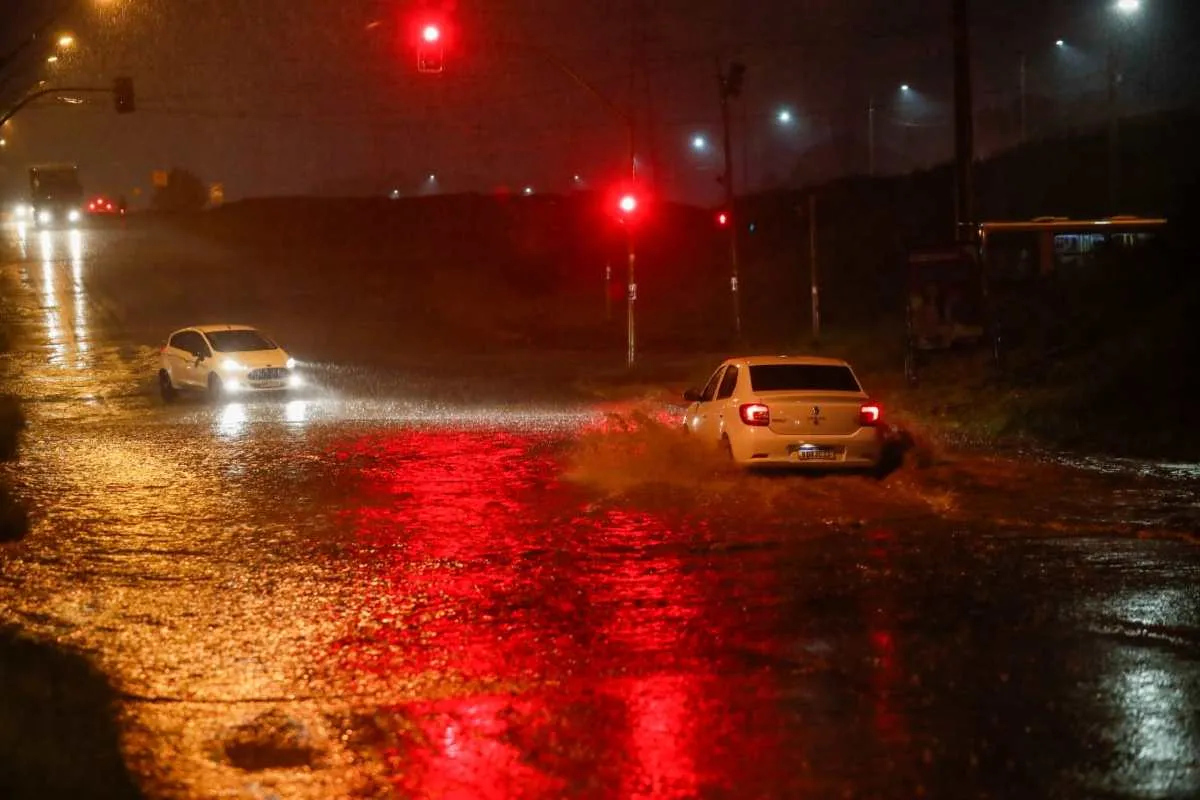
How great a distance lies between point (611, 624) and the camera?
384 inches

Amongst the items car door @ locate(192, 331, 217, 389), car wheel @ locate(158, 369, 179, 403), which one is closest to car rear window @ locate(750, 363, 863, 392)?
car door @ locate(192, 331, 217, 389)

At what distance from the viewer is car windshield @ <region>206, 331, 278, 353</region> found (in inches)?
1193

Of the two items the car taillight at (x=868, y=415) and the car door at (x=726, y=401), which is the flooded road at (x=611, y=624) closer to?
the car door at (x=726, y=401)

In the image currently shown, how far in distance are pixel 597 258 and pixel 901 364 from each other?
51607mm

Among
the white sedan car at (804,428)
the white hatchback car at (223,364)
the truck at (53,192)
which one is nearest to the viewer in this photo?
the white sedan car at (804,428)

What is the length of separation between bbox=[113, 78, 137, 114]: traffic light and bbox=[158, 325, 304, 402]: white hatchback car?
5.46m

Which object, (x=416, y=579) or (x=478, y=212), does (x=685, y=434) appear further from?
(x=478, y=212)

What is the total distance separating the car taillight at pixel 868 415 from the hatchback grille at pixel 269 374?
1704 centimetres

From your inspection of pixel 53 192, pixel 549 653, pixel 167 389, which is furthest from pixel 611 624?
pixel 53 192

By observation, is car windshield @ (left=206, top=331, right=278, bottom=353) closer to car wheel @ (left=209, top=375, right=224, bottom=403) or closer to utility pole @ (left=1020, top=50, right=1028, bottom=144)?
car wheel @ (left=209, top=375, right=224, bottom=403)

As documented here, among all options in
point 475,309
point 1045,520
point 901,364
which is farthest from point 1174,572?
point 475,309

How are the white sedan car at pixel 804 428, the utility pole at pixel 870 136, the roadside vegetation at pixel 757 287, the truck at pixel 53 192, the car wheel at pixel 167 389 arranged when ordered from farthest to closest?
the truck at pixel 53 192, the utility pole at pixel 870 136, the car wheel at pixel 167 389, the roadside vegetation at pixel 757 287, the white sedan car at pixel 804 428

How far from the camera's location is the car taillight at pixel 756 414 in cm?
1594

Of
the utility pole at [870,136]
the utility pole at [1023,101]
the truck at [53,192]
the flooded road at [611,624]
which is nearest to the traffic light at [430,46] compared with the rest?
the flooded road at [611,624]
